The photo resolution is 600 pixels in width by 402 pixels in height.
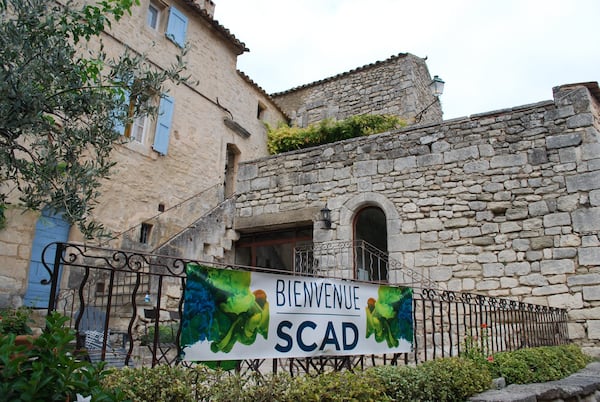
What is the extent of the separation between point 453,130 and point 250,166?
4.70 metres

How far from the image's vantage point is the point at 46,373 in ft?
5.74

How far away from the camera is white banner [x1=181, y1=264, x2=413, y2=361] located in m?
2.77

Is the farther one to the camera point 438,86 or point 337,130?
point 337,130

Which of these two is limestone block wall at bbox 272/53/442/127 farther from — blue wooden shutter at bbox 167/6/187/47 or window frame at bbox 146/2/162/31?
window frame at bbox 146/2/162/31

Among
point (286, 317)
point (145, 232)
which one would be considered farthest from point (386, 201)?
point (286, 317)

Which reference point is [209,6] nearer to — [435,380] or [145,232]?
[145,232]

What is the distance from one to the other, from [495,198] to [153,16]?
9608 millimetres

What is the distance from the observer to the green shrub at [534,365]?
4.51 m

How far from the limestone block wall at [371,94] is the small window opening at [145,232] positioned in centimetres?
784

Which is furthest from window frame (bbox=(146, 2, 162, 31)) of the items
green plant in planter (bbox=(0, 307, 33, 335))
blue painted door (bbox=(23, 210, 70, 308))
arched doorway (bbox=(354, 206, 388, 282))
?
green plant in planter (bbox=(0, 307, 33, 335))

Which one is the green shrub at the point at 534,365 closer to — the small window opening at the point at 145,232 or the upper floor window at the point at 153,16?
the small window opening at the point at 145,232

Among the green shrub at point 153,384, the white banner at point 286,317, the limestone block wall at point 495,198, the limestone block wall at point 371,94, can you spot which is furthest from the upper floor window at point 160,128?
the green shrub at point 153,384

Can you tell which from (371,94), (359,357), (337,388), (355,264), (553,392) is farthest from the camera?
(371,94)

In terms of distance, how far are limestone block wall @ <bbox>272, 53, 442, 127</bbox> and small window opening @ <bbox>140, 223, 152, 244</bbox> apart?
784 cm
